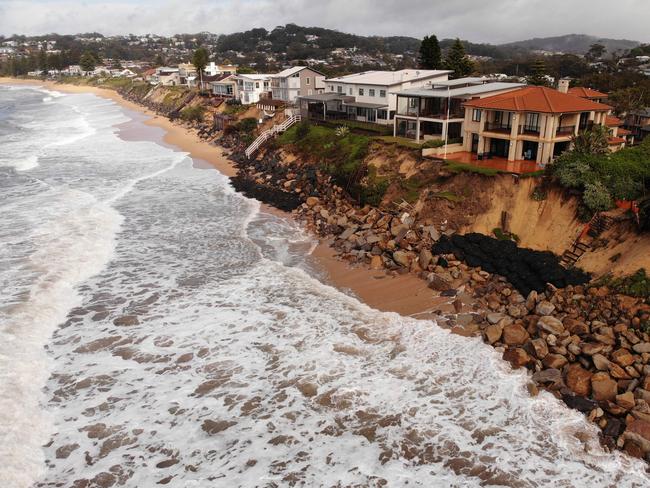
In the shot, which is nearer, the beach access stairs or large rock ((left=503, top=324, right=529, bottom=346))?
large rock ((left=503, top=324, right=529, bottom=346))

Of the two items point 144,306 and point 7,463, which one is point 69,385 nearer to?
point 7,463

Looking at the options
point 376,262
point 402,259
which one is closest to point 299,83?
point 376,262

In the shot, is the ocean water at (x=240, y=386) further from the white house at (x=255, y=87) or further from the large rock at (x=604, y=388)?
the white house at (x=255, y=87)

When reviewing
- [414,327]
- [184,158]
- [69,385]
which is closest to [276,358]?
[414,327]

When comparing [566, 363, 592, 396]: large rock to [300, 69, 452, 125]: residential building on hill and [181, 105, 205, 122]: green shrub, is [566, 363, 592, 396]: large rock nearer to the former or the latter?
[300, 69, 452, 125]: residential building on hill

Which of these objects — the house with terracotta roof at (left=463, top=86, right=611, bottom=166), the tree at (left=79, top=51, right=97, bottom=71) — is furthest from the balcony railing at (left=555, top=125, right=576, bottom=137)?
the tree at (left=79, top=51, right=97, bottom=71)
